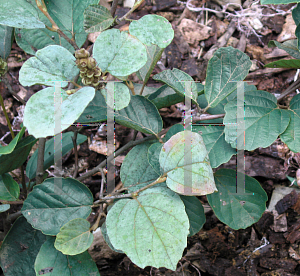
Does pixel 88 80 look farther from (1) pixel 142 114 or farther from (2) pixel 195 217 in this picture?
(2) pixel 195 217

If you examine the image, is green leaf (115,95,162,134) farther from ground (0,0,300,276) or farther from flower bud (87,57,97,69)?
ground (0,0,300,276)

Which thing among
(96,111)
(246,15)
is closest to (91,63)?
(96,111)

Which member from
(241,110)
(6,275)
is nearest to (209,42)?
(241,110)

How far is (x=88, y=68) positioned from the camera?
0.57m

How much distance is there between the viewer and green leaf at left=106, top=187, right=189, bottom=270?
0.58 m

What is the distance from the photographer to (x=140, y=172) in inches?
31.5

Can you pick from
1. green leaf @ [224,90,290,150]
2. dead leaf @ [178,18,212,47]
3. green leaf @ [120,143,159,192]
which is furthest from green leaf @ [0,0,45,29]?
dead leaf @ [178,18,212,47]

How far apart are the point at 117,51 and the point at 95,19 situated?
0.13 meters

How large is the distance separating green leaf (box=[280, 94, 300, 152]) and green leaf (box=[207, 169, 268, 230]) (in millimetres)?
189

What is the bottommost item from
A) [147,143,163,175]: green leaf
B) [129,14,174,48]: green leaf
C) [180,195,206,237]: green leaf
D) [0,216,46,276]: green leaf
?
[0,216,46,276]: green leaf

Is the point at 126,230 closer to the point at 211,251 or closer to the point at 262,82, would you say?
the point at 211,251

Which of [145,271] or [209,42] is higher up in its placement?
[209,42]

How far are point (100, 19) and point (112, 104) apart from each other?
0.23 meters

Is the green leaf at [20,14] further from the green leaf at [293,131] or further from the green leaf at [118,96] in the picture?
the green leaf at [293,131]
